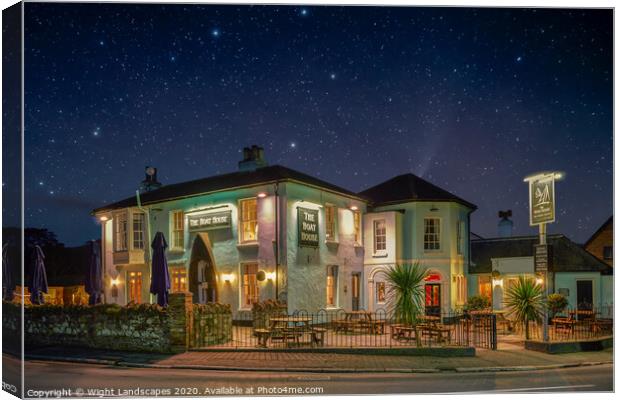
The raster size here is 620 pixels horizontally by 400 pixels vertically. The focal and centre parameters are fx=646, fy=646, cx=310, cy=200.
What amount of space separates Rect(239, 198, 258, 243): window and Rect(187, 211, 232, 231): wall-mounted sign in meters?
0.43

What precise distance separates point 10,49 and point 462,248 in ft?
56.7

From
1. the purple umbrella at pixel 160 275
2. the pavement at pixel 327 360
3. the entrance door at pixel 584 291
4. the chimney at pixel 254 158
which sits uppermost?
the chimney at pixel 254 158

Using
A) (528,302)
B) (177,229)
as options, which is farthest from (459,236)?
(177,229)

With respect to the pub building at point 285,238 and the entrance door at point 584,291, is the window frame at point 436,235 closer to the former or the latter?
the pub building at point 285,238

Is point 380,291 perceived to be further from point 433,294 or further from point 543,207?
point 543,207

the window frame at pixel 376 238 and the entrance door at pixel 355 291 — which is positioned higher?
the window frame at pixel 376 238

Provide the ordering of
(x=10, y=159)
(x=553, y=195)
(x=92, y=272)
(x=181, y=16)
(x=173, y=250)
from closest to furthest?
(x=10, y=159) < (x=181, y=16) < (x=553, y=195) < (x=92, y=272) < (x=173, y=250)

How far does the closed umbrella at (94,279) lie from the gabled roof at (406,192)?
369 inches

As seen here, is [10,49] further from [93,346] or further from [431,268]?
[431,268]

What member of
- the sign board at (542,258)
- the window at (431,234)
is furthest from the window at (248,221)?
the sign board at (542,258)

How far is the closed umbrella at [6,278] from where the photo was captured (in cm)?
1059

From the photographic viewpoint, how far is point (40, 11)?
10.6 metres

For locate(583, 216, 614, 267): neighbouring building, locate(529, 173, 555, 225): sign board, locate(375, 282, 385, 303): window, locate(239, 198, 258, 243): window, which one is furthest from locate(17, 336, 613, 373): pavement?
locate(583, 216, 614, 267): neighbouring building

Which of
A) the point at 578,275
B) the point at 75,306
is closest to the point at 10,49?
the point at 75,306
